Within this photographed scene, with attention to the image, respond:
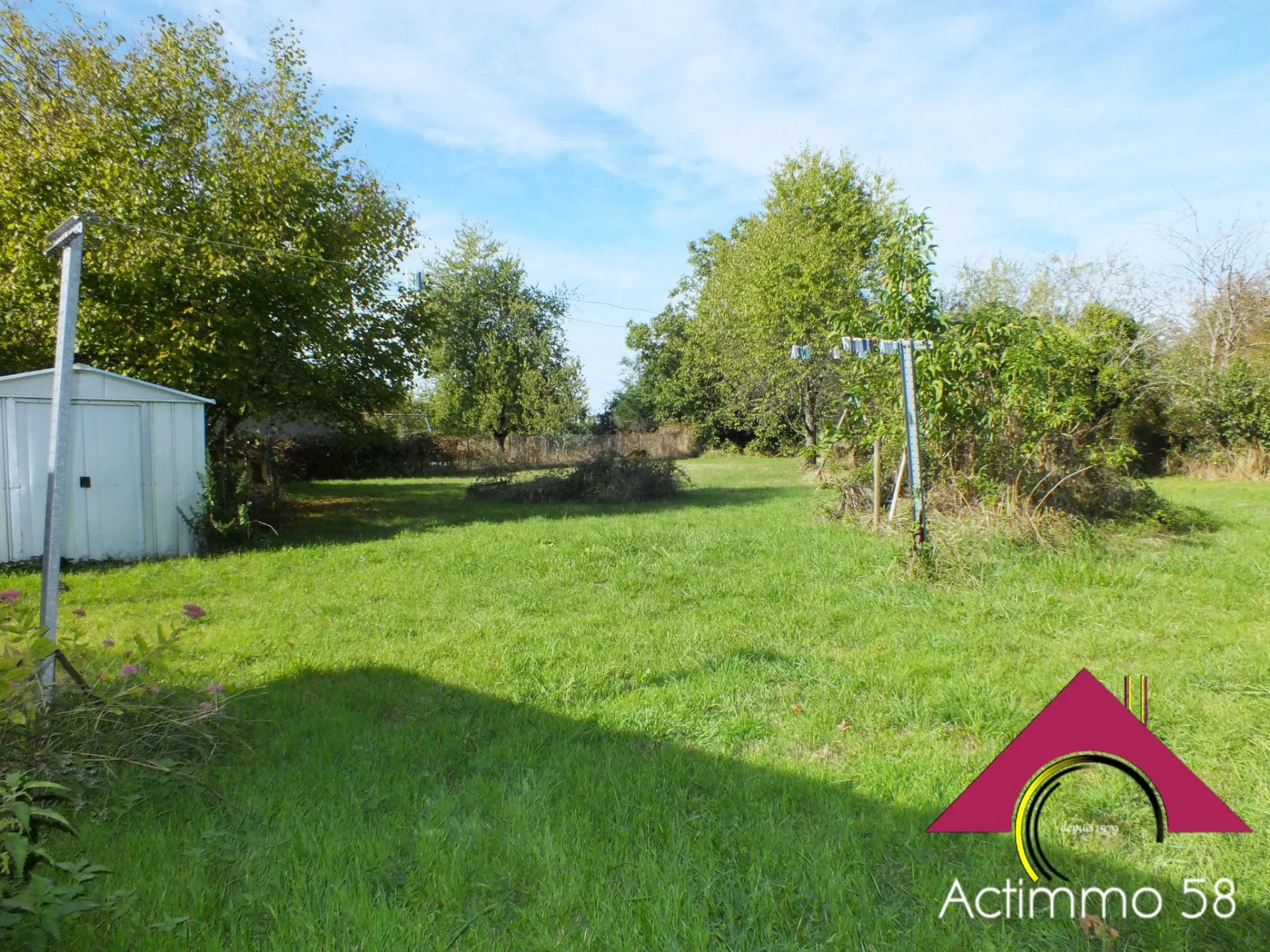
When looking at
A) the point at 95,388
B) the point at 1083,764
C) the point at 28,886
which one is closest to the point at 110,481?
the point at 95,388

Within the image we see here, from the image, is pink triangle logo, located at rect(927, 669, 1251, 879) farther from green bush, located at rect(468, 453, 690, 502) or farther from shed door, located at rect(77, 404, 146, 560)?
green bush, located at rect(468, 453, 690, 502)

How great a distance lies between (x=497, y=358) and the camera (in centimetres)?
3109

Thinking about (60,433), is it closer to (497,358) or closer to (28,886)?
(28,886)

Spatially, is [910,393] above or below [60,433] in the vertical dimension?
above

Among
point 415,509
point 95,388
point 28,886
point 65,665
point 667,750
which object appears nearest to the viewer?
point 28,886

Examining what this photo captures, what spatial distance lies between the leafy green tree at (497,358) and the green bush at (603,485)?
14659 mm

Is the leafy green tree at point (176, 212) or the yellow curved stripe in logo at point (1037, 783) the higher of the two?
the leafy green tree at point (176, 212)

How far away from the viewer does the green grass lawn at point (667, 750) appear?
2436mm

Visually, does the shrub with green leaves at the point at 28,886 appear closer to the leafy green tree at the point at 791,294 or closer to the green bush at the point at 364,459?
the leafy green tree at the point at 791,294

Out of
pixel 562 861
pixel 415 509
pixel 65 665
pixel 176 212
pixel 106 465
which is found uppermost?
pixel 176 212

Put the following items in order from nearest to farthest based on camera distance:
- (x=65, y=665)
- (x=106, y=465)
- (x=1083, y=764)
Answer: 1. (x=1083, y=764)
2. (x=65, y=665)
3. (x=106, y=465)

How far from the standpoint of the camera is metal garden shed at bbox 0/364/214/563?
8.55m

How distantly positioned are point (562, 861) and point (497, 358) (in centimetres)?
2963

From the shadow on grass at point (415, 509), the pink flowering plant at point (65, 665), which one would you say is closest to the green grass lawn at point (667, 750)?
the pink flowering plant at point (65, 665)
